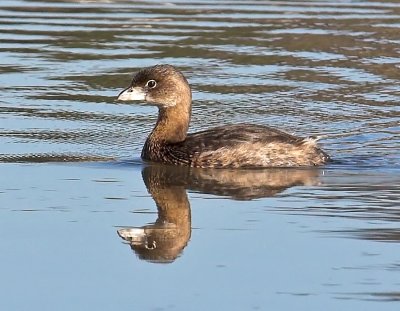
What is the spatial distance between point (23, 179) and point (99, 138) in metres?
2.45

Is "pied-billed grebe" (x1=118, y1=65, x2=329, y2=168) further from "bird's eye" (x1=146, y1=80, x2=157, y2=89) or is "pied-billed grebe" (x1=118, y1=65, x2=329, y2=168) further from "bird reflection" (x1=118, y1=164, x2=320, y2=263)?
"bird reflection" (x1=118, y1=164, x2=320, y2=263)

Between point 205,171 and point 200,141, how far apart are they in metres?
0.36

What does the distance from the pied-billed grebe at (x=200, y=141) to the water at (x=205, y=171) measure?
181 millimetres

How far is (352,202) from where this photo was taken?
37.3ft

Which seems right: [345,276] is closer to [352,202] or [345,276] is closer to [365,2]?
[352,202]

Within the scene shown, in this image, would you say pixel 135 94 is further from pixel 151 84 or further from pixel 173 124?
pixel 173 124

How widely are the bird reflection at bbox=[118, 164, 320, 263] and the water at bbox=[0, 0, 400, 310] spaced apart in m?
0.02

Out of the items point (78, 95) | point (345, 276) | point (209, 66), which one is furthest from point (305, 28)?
point (345, 276)

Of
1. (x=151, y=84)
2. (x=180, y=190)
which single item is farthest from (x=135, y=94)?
(x=180, y=190)

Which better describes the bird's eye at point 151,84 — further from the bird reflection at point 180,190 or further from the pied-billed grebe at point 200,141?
the bird reflection at point 180,190

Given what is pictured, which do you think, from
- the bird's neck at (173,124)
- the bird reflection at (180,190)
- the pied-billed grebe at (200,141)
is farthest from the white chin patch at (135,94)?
the bird reflection at (180,190)

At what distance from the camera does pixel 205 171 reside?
512 inches

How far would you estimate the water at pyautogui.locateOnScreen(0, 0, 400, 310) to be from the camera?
8875 mm

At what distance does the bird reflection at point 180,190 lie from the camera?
32.5 feet
